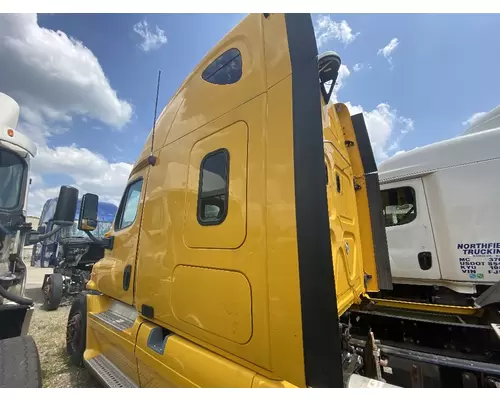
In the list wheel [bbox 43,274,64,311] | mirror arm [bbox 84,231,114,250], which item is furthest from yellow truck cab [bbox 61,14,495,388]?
wheel [bbox 43,274,64,311]

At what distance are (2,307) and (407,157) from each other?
5.92m

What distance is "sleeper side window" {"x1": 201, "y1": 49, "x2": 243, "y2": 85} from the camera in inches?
78.4

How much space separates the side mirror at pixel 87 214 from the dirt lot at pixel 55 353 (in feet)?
6.27

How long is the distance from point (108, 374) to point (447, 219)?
4.99 metres

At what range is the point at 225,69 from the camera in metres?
2.11

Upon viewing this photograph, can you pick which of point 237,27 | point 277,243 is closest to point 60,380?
point 277,243

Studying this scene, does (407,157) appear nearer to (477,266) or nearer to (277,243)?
→ (477,266)

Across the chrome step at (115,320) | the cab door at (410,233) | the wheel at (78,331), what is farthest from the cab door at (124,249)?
the cab door at (410,233)

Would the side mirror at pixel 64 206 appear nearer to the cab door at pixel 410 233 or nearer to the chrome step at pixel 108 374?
the chrome step at pixel 108 374

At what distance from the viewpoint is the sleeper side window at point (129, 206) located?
118 inches

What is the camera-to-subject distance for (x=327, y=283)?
4.30 feet

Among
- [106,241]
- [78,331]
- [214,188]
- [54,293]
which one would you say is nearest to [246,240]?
[214,188]

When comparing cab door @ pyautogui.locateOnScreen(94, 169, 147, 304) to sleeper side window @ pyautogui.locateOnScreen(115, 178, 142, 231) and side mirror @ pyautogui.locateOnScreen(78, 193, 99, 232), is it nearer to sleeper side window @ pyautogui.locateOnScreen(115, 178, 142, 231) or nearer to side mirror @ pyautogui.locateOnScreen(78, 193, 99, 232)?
sleeper side window @ pyautogui.locateOnScreen(115, 178, 142, 231)

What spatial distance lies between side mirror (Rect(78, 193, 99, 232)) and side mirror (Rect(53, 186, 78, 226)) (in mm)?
130
